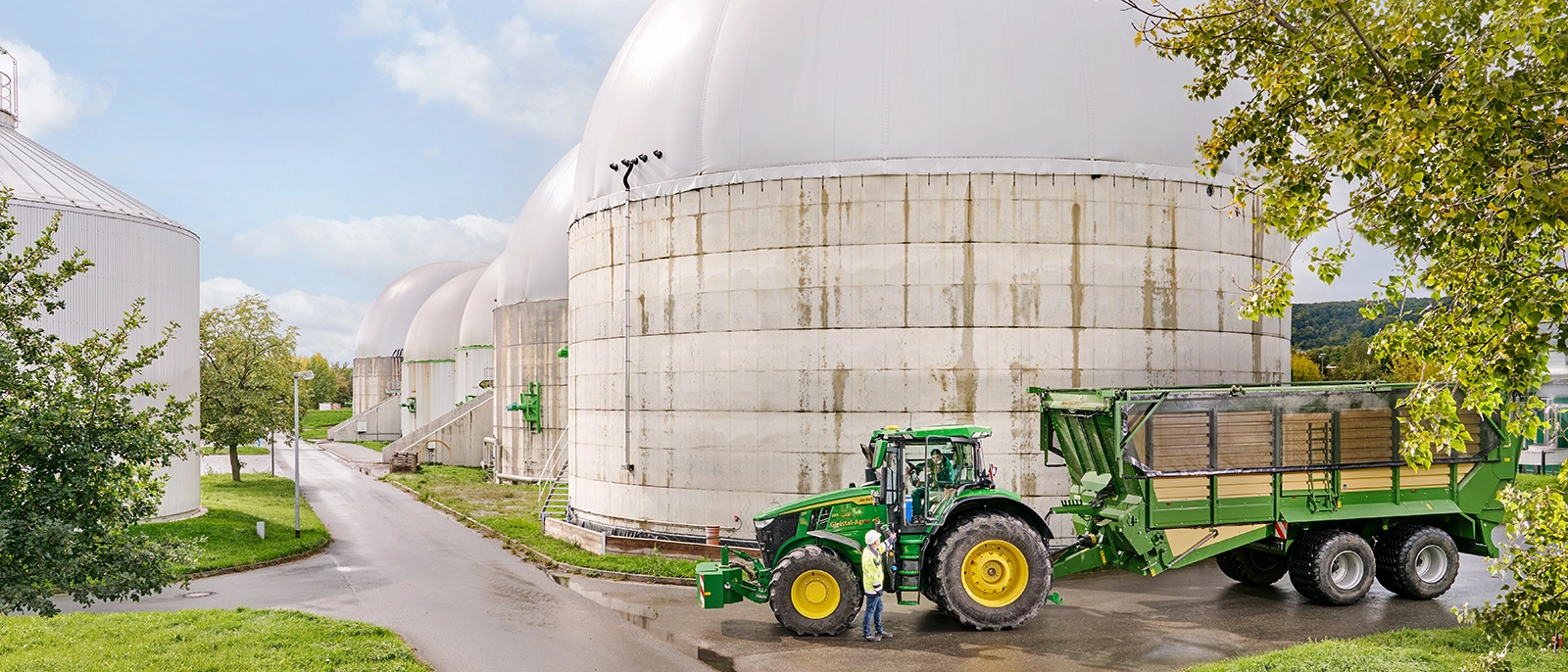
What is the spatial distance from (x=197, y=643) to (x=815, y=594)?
825cm

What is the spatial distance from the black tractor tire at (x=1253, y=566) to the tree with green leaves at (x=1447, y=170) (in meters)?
9.55

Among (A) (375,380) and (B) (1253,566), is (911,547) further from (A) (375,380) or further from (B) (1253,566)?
(A) (375,380)

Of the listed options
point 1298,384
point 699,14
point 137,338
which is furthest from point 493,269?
point 1298,384

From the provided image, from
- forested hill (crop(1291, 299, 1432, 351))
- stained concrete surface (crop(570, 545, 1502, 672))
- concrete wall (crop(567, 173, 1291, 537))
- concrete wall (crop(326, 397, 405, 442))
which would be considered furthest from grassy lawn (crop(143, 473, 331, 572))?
forested hill (crop(1291, 299, 1432, 351))

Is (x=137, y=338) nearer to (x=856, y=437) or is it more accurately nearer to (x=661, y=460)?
(x=661, y=460)

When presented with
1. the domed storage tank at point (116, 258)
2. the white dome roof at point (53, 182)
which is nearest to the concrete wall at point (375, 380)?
the domed storage tank at point (116, 258)

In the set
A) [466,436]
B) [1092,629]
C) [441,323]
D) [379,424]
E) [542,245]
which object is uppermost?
[542,245]

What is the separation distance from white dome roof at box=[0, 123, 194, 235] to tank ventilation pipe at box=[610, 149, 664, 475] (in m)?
14.1

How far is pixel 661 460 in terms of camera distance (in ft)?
70.6

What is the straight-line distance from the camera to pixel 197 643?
44.5 feet

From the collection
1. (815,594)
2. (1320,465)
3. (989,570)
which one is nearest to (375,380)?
(815,594)

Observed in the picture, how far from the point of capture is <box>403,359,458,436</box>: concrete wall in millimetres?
58438

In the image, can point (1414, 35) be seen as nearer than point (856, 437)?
Yes

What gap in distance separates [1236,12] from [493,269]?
45118 millimetres
